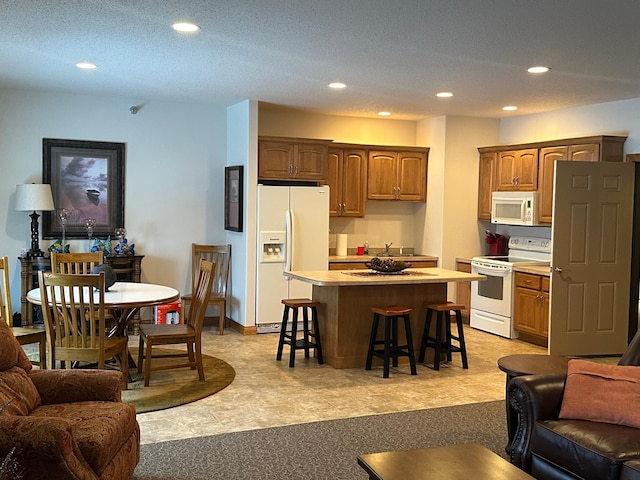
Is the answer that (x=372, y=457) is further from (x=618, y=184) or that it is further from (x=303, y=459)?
(x=618, y=184)

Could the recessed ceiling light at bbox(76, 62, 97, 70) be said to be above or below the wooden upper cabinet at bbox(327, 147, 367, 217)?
above

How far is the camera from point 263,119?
7.94m

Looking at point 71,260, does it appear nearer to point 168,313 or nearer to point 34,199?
point 34,199

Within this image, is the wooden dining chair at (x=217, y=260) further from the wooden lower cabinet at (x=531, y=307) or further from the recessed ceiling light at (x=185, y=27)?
the recessed ceiling light at (x=185, y=27)

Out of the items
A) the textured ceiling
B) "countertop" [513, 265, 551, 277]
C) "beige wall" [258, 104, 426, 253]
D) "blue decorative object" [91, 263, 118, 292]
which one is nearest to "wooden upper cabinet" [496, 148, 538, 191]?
the textured ceiling

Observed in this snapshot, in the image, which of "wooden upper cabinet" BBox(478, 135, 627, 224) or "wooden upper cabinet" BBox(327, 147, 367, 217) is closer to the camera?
"wooden upper cabinet" BBox(478, 135, 627, 224)

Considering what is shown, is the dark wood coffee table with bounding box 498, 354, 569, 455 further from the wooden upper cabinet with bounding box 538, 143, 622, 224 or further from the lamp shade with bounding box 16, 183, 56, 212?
the lamp shade with bounding box 16, 183, 56, 212

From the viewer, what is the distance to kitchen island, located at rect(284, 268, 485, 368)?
5.95 meters

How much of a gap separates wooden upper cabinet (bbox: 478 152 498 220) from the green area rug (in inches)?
155

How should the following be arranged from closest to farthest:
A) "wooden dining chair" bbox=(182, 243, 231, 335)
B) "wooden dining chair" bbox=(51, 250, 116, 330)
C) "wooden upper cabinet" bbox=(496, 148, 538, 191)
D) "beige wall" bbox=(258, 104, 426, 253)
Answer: "wooden dining chair" bbox=(51, 250, 116, 330)
"wooden upper cabinet" bbox=(496, 148, 538, 191)
"wooden dining chair" bbox=(182, 243, 231, 335)
"beige wall" bbox=(258, 104, 426, 253)

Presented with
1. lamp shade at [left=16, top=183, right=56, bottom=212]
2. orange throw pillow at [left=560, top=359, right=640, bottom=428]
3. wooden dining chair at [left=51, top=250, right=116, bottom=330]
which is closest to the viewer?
orange throw pillow at [left=560, top=359, right=640, bottom=428]

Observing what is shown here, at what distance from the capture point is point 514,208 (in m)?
7.71

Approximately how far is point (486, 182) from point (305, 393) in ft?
13.8

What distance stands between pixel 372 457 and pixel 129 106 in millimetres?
5632
